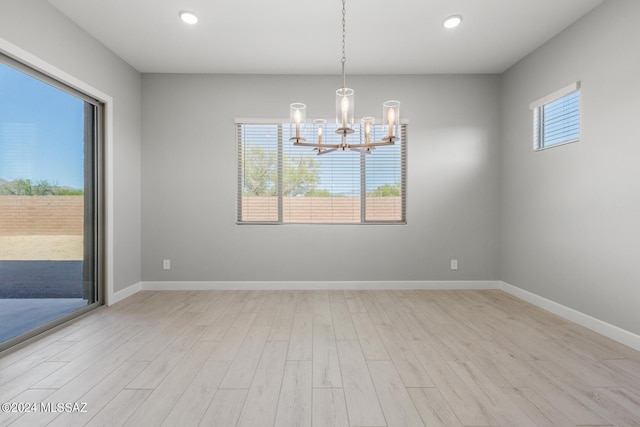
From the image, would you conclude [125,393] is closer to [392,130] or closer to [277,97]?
[392,130]

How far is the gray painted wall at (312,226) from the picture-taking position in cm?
421

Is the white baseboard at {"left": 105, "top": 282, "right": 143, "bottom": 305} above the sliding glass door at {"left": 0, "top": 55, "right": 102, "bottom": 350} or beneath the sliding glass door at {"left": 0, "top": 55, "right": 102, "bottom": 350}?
beneath

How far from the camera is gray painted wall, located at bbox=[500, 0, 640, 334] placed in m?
2.53

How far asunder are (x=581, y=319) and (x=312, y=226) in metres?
2.97

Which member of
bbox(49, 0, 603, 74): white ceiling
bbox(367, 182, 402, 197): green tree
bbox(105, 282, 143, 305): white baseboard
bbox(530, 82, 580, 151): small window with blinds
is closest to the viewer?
bbox(49, 0, 603, 74): white ceiling

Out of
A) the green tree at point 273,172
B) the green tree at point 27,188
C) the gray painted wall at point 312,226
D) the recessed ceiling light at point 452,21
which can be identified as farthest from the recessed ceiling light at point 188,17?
the recessed ceiling light at point 452,21

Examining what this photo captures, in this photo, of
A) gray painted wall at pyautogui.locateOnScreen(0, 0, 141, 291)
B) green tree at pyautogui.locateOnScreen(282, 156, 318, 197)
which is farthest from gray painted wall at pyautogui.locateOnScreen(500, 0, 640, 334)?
gray painted wall at pyautogui.locateOnScreen(0, 0, 141, 291)

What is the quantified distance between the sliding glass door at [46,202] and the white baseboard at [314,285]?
2.97 feet

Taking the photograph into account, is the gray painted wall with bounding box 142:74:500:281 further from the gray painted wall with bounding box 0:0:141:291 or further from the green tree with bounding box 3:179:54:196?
the green tree with bounding box 3:179:54:196

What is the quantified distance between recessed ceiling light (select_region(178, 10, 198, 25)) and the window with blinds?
1.41 m

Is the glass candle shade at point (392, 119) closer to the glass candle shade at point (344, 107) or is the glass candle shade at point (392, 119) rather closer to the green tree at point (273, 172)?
the glass candle shade at point (344, 107)

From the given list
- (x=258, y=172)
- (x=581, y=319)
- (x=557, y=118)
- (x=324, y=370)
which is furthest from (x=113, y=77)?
(x=581, y=319)

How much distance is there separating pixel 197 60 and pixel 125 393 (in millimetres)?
3519

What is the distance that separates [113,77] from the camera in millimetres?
3645
